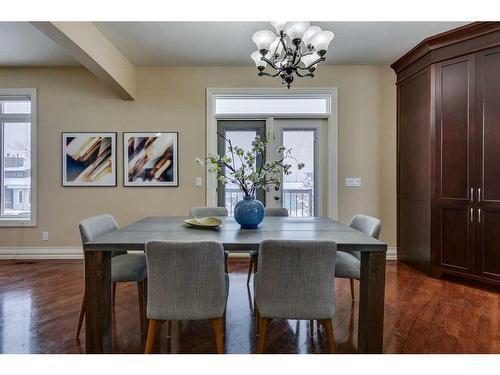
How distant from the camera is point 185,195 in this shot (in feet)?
13.8

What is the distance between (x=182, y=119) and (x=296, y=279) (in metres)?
3.17

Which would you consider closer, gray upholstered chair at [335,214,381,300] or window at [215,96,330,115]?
gray upholstered chair at [335,214,381,300]

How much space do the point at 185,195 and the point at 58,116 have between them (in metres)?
2.08

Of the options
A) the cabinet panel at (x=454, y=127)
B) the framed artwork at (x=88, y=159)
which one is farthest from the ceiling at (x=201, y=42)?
the framed artwork at (x=88, y=159)

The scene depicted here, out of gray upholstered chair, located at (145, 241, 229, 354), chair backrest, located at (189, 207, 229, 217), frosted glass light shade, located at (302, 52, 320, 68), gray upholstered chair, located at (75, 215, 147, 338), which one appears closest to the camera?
gray upholstered chair, located at (145, 241, 229, 354)

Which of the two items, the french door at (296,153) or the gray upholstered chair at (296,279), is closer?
the gray upholstered chair at (296,279)

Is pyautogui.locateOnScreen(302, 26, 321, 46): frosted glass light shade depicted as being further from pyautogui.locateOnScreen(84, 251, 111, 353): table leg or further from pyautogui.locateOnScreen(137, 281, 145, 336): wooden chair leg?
pyautogui.locateOnScreen(137, 281, 145, 336): wooden chair leg

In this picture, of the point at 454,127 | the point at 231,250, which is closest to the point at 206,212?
the point at 231,250

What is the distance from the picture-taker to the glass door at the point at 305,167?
4.21m

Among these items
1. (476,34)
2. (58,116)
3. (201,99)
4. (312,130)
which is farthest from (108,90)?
(476,34)

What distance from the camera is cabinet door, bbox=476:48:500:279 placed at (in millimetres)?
2969

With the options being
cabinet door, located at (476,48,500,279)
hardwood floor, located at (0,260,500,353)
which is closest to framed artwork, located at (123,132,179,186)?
hardwood floor, located at (0,260,500,353)

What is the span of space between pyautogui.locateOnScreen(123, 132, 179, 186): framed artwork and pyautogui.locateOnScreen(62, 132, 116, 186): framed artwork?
0.21m

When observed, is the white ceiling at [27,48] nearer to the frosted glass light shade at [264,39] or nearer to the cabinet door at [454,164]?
the frosted glass light shade at [264,39]
